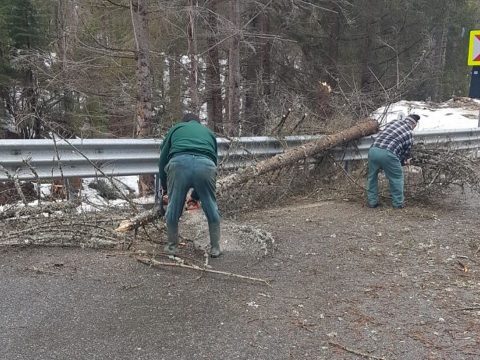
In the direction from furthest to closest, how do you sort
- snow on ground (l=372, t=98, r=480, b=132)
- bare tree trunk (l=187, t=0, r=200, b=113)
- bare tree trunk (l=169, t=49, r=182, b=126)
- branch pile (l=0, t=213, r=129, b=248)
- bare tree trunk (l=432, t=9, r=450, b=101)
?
bare tree trunk (l=432, t=9, r=450, b=101) < snow on ground (l=372, t=98, r=480, b=132) < bare tree trunk (l=169, t=49, r=182, b=126) < bare tree trunk (l=187, t=0, r=200, b=113) < branch pile (l=0, t=213, r=129, b=248)

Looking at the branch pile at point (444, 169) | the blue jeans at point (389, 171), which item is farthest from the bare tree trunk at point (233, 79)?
the blue jeans at point (389, 171)

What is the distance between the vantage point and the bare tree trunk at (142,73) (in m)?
11.0

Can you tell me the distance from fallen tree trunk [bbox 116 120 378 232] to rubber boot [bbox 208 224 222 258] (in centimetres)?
68

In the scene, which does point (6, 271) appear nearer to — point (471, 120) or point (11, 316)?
point (11, 316)

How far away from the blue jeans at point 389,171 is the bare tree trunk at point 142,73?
4922 millimetres

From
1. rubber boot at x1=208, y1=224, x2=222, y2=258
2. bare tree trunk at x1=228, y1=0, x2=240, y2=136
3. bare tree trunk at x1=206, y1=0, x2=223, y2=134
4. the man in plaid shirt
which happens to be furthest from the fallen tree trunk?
bare tree trunk at x1=206, y1=0, x2=223, y2=134

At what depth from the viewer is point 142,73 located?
11.3 metres

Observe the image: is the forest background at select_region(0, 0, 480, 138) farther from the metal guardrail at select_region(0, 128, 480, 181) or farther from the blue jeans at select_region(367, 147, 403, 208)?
the blue jeans at select_region(367, 147, 403, 208)

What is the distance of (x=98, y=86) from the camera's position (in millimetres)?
14070

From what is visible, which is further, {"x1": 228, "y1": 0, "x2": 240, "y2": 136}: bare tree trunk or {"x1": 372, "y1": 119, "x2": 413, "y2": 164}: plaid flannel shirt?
{"x1": 228, "y1": 0, "x2": 240, "y2": 136}: bare tree trunk

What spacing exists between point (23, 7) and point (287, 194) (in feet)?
55.0

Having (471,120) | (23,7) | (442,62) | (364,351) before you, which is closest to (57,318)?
(364,351)

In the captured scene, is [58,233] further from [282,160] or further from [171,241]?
[282,160]

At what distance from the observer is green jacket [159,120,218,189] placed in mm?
5016
